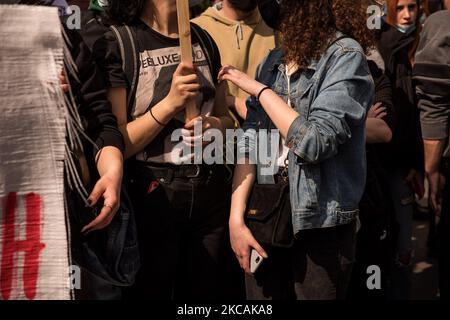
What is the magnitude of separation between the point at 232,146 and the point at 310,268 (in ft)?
1.84

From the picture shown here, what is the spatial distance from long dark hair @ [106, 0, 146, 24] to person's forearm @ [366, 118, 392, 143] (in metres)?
1.18

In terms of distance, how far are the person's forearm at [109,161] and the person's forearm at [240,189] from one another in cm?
48

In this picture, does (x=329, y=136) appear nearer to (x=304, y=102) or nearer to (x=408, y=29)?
(x=304, y=102)

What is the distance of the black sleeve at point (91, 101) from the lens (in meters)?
2.51

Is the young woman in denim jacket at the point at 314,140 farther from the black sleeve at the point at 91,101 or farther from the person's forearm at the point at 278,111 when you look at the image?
the black sleeve at the point at 91,101

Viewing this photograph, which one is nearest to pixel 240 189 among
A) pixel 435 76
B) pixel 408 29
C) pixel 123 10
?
pixel 123 10

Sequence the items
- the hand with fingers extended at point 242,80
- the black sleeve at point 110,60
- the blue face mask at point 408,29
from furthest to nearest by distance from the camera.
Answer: the blue face mask at point 408,29 → the black sleeve at point 110,60 → the hand with fingers extended at point 242,80

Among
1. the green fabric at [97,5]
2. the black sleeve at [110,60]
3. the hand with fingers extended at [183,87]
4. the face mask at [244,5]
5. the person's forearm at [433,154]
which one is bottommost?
the person's forearm at [433,154]

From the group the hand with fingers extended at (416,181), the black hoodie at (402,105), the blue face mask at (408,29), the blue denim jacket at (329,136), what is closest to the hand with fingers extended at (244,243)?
the blue denim jacket at (329,136)

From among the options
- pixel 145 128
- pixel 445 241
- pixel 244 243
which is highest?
pixel 145 128

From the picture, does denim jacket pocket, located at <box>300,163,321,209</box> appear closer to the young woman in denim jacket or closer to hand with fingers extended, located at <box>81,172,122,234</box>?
the young woman in denim jacket

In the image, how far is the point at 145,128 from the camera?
268cm

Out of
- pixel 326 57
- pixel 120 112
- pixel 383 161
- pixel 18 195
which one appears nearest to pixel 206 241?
pixel 120 112

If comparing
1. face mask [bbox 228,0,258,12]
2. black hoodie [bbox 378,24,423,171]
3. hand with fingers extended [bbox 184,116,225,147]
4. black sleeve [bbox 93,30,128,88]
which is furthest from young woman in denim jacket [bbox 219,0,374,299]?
black hoodie [bbox 378,24,423,171]
